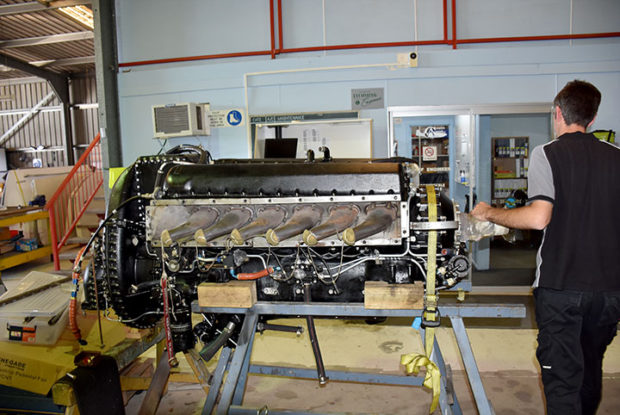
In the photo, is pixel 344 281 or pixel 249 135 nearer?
pixel 344 281

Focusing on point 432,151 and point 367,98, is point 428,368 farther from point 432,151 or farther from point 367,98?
point 432,151

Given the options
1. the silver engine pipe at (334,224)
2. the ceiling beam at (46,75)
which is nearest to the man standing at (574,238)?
the silver engine pipe at (334,224)

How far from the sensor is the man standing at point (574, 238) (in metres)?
1.84

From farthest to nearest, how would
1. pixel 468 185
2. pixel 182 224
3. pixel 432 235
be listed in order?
pixel 468 185 → pixel 182 224 → pixel 432 235

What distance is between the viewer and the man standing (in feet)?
6.03

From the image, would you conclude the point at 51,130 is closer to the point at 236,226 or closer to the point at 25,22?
the point at 25,22

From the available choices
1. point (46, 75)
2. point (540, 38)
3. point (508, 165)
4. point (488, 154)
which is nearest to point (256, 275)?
point (540, 38)

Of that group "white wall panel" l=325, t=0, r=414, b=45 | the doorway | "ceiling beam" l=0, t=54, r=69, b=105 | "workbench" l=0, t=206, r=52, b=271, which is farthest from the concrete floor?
"ceiling beam" l=0, t=54, r=69, b=105

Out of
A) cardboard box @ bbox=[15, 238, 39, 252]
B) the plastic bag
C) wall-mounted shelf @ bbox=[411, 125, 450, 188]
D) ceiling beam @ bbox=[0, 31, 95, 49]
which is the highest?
ceiling beam @ bbox=[0, 31, 95, 49]

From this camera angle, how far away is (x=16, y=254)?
633 centimetres

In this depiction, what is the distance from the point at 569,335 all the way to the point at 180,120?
437 cm

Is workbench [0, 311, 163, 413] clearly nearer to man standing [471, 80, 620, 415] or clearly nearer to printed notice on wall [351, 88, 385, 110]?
man standing [471, 80, 620, 415]

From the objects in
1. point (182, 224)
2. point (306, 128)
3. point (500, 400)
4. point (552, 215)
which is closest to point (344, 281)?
point (182, 224)

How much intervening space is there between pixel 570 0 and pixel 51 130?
1315 centimetres
